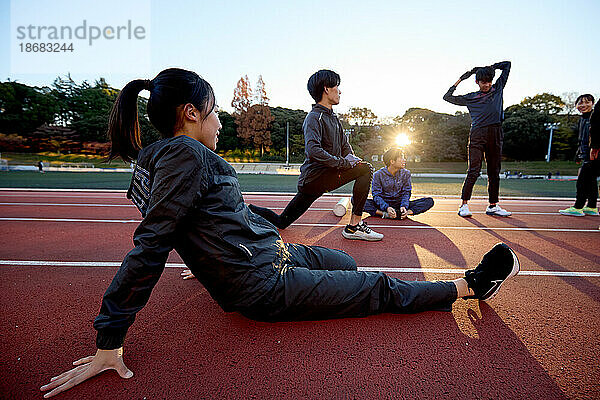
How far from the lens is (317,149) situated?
3352 mm

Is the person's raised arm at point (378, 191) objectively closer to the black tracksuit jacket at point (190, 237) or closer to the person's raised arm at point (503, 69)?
the person's raised arm at point (503, 69)

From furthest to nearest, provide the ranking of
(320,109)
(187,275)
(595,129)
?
(595,129)
(320,109)
(187,275)

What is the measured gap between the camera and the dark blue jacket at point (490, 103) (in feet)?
17.0

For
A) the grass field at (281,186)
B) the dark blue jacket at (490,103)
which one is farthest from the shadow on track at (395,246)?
the grass field at (281,186)

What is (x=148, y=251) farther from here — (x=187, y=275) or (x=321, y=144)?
(x=321, y=144)

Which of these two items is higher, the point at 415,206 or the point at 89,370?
the point at 415,206

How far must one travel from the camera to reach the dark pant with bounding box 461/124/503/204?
17.2 feet

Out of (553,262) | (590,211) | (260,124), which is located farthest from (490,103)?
(260,124)

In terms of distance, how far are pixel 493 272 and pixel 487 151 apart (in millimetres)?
4105

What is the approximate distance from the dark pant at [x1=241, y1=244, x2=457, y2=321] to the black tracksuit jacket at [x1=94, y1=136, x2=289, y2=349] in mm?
92

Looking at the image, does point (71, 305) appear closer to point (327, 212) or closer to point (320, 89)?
point (320, 89)

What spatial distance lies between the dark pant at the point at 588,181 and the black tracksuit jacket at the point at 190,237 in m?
6.13

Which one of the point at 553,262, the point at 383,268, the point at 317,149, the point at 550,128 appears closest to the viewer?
the point at 383,268

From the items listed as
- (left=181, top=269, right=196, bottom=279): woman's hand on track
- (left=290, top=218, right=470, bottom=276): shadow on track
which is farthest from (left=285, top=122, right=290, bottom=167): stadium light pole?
(left=181, top=269, right=196, bottom=279): woman's hand on track
